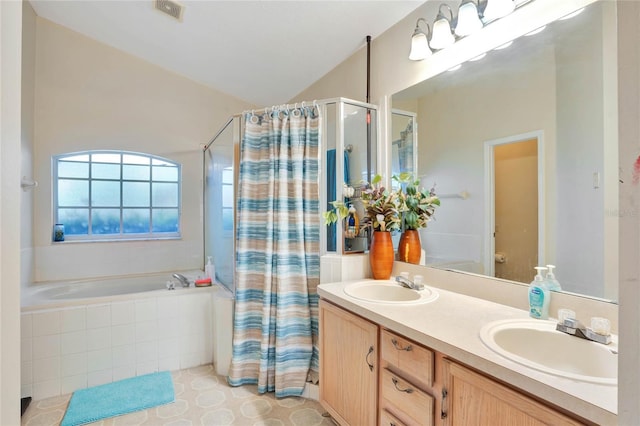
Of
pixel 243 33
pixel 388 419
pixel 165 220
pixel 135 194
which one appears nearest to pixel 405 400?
pixel 388 419

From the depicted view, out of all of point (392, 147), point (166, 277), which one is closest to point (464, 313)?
point (392, 147)

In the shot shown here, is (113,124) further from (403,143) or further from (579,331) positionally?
(579,331)

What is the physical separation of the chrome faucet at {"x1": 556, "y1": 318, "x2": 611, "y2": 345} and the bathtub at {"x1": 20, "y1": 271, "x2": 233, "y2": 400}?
6.52 ft

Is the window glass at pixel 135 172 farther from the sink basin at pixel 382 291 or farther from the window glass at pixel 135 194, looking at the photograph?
the sink basin at pixel 382 291

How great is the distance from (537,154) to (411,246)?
2.74ft

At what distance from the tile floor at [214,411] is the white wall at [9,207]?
5.57 feet

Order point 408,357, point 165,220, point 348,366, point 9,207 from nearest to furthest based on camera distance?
point 9,207 → point 408,357 → point 348,366 → point 165,220

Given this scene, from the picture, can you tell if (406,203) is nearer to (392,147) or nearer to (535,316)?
(392,147)

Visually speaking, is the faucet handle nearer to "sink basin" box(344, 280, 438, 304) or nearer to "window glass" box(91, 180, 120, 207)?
"sink basin" box(344, 280, 438, 304)

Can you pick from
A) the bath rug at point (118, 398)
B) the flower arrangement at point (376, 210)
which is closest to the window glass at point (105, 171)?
the bath rug at point (118, 398)

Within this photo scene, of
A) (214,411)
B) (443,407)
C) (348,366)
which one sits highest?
(443,407)

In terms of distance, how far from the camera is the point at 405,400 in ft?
3.91

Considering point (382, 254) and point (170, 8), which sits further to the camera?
point (170, 8)

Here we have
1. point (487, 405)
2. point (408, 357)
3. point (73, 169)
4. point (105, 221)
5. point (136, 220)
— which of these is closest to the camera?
point (487, 405)
